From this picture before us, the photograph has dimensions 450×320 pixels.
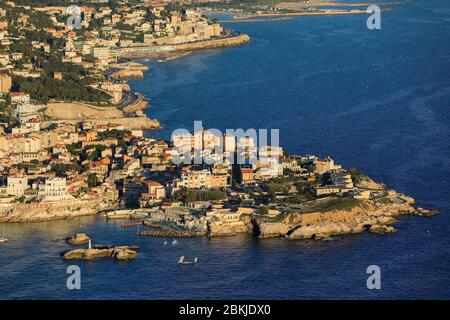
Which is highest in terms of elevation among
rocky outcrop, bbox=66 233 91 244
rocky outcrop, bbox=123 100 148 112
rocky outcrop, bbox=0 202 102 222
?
rocky outcrop, bbox=123 100 148 112

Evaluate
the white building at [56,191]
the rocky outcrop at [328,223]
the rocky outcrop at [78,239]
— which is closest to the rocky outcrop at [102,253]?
the rocky outcrop at [78,239]

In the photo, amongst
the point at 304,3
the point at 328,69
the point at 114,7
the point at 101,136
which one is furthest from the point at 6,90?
the point at 304,3

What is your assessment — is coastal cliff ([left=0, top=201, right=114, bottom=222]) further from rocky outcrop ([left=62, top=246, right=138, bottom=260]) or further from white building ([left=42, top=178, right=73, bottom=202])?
rocky outcrop ([left=62, top=246, right=138, bottom=260])

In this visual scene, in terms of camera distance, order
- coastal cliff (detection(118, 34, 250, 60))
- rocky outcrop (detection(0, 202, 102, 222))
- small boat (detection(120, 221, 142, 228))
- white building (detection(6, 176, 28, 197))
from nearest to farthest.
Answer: small boat (detection(120, 221, 142, 228)) → rocky outcrop (detection(0, 202, 102, 222)) → white building (detection(6, 176, 28, 197)) → coastal cliff (detection(118, 34, 250, 60))

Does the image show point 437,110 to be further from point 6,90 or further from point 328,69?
point 6,90

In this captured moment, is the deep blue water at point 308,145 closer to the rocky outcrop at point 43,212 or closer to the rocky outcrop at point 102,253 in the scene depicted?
the rocky outcrop at point 102,253

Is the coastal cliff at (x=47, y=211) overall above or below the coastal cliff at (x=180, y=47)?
below

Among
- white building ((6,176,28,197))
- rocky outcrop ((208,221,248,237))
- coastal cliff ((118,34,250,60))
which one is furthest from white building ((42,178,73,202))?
coastal cliff ((118,34,250,60))
